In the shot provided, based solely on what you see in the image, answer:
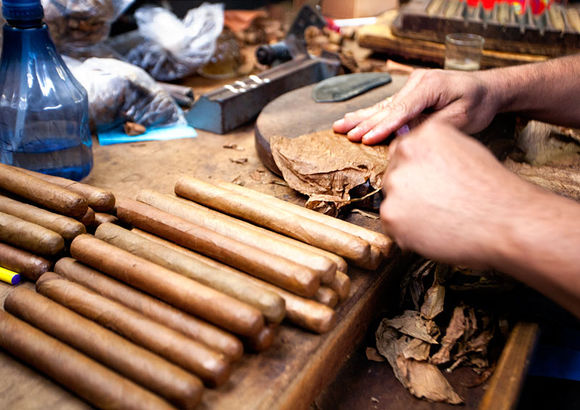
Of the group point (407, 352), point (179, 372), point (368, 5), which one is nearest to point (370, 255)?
point (407, 352)

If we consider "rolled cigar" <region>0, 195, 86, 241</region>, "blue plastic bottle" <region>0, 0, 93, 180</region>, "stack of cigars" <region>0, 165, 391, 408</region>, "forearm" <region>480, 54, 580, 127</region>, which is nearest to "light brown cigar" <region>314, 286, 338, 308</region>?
"stack of cigars" <region>0, 165, 391, 408</region>

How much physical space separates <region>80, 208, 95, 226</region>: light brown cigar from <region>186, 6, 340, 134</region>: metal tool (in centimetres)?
103

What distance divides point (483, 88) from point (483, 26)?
1.56 m

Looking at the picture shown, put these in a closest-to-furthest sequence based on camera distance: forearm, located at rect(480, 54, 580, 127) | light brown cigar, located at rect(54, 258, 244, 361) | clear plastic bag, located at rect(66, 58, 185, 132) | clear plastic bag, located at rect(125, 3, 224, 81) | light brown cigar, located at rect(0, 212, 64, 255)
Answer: light brown cigar, located at rect(54, 258, 244, 361) → light brown cigar, located at rect(0, 212, 64, 255) → forearm, located at rect(480, 54, 580, 127) → clear plastic bag, located at rect(66, 58, 185, 132) → clear plastic bag, located at rect(125, 3, 224, 81)

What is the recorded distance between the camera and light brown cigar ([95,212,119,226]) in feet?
4.99

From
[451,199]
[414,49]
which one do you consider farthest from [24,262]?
[414,49]

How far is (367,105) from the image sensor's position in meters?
2.36

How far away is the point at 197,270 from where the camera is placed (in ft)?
4.03

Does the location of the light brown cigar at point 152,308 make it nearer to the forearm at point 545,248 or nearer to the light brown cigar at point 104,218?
the light brown cigar at point 104,218

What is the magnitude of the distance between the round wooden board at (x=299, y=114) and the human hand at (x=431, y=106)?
0.67ft

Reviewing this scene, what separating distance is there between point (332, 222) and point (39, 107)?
1071mm

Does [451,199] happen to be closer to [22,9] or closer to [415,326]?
[415,326]

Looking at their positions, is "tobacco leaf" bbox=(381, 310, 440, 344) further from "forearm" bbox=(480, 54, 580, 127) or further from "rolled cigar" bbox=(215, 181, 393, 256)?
"forearm" bbox=(480, 54, 580, 127)

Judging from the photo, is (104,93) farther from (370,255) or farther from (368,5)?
(368,5)
